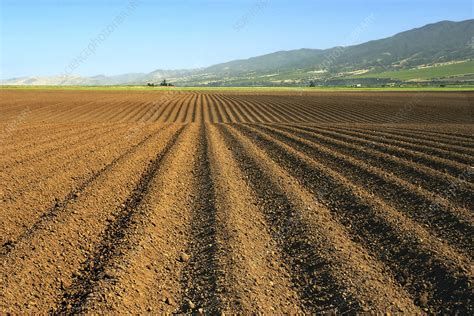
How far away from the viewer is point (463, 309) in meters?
4.57

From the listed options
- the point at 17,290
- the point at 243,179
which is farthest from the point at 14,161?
the point at 17,290

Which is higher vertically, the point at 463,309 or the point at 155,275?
the point at 155,275

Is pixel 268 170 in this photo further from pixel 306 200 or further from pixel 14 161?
→ pixel 14 161

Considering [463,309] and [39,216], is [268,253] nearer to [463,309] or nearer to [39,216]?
[463,309]

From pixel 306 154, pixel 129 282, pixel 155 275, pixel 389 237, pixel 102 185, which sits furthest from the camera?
pixel 306 154

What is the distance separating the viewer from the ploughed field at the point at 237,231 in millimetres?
4793

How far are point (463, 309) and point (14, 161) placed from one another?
A: 11.7m

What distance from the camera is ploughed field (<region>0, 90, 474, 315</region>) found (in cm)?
479

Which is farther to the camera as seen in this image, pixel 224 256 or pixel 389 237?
pixel 389 237

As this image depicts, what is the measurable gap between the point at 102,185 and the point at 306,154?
6.65m

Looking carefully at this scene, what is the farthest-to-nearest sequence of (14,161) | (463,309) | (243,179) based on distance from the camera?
(14,161), (243,179), (463,309)

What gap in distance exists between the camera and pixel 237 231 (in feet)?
22.0

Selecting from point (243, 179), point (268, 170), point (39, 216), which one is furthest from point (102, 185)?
point (268, 170)

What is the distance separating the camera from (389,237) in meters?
6.50
